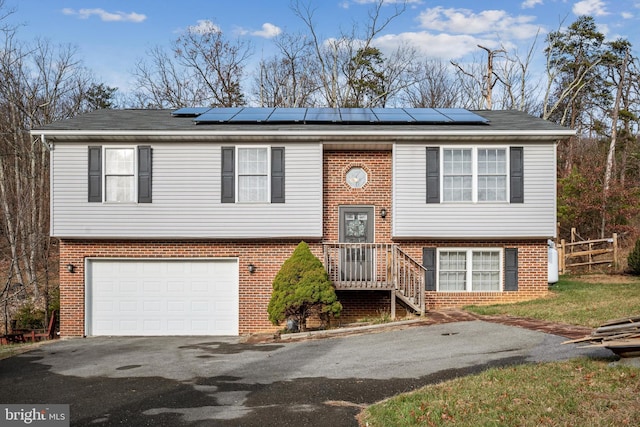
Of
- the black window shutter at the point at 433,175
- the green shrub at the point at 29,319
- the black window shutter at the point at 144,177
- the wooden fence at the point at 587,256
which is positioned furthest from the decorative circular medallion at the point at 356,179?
the wooden fence at the point at 587,256

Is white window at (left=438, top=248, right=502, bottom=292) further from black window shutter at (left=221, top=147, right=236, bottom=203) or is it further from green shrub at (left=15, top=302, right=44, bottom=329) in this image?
green shrub at (left=15, top=302, right=44, bottom=329)

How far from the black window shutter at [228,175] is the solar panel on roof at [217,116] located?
1.07 m

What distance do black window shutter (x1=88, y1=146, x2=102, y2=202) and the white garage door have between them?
1.83 m

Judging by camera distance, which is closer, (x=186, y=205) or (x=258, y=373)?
(x=258, y=373)

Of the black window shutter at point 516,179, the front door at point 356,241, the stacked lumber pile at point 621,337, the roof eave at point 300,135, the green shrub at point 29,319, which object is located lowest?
the green shrub at point 29,319

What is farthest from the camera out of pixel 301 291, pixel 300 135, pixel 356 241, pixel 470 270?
pixel 356 241

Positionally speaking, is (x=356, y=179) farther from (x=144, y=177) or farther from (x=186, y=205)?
(x=144, y=177)

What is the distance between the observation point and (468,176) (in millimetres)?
14273

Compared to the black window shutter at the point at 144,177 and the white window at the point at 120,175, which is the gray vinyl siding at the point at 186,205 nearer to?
the black window shutter at the point at 144,177

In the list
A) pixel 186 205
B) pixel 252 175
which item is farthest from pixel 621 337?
pixel 186 205

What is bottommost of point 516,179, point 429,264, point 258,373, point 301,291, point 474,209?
point 258,373

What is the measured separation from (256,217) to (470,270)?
19.4 feet

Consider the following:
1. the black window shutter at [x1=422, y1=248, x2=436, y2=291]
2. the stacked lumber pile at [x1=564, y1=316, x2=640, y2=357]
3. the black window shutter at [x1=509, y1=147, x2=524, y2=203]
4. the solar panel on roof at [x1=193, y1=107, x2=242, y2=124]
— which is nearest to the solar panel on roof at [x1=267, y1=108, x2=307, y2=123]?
the solar panel on roof at [x1=193, y1=107, x2=242, y2=124]

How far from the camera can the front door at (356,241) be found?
14201 millimetres
